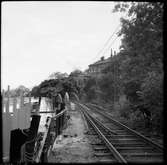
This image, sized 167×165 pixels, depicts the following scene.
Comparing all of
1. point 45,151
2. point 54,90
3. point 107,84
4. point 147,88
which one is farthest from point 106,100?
point 45,151

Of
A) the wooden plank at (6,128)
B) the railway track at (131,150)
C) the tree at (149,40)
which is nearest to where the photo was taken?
the wooden plank at (6,128)

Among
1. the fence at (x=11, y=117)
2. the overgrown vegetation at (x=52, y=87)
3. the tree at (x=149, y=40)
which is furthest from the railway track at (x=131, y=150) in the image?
the overgrown vegetation at (x=52, y=87)

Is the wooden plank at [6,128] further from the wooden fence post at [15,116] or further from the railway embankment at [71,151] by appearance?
the railway embankment at [71,151]

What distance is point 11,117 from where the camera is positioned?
4.87 m

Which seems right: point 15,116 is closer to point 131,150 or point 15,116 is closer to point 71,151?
point 71,151

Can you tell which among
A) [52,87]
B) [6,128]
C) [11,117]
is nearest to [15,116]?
[11,117]

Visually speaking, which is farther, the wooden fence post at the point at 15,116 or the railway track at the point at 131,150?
the railway track at the point at 131,150

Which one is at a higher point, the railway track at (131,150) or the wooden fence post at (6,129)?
the wooden fence post at (6,129)

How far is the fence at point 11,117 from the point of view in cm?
461

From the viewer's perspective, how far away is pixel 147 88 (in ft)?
24.8

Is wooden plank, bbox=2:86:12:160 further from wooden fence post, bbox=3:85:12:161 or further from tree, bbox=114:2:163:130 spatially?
tree, bbox=114:2:163:130

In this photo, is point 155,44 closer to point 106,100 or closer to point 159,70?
point 159,70

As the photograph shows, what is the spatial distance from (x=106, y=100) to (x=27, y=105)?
25.5 meters

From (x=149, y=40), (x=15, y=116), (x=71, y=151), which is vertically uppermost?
(x=149, y=40)
